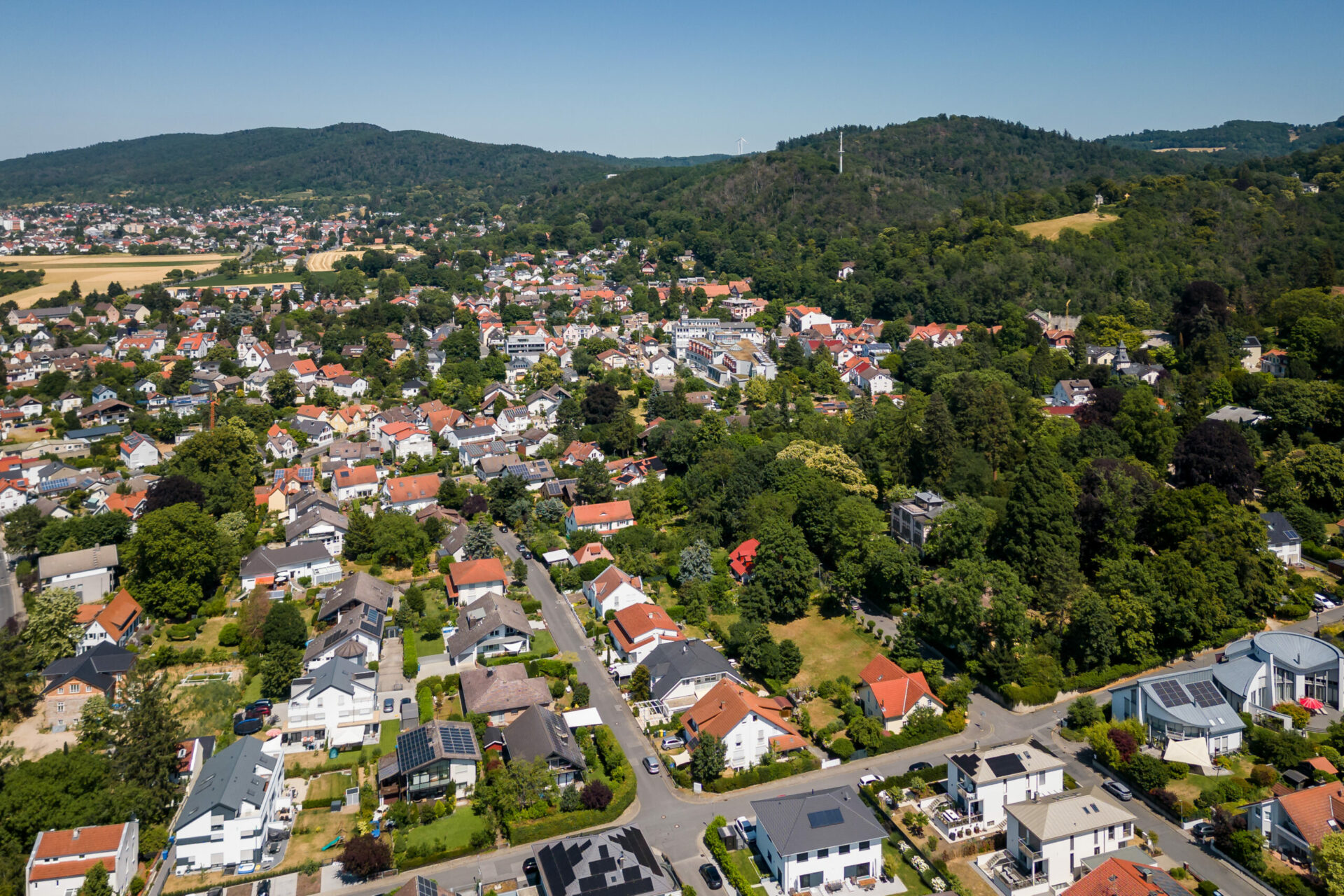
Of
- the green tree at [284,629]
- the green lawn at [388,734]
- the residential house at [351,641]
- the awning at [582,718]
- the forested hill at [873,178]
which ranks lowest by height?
the green lawn at [388,734]

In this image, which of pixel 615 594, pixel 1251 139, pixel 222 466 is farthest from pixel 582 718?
pixel 1251 139

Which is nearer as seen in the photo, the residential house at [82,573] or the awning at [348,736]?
the awning at [348,736]

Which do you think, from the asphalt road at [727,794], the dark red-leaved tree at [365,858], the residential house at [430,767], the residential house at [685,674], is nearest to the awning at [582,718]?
the asphalt road at [727,794]

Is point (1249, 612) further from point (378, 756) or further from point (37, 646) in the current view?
point (37, 646)

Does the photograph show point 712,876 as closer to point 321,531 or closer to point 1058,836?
point 1058,836

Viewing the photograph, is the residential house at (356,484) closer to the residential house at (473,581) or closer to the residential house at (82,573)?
the residential house at (82,573)
